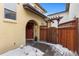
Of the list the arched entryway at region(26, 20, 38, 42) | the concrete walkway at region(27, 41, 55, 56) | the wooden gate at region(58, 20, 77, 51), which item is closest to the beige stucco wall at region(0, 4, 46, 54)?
the arched entryway at region(26, 20, 38, 42)

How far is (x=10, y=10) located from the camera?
2.12 metres

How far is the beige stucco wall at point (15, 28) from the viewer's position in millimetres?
1987

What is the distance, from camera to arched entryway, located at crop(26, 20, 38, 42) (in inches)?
87.0

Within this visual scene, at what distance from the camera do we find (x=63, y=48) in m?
2.07

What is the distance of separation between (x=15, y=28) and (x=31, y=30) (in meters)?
0.30

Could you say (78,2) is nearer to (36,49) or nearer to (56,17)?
(56,17)

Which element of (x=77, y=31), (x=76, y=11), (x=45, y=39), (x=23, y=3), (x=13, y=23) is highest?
(x=23, y=3)

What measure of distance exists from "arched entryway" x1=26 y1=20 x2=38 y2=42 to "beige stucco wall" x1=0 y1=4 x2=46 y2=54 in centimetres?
5

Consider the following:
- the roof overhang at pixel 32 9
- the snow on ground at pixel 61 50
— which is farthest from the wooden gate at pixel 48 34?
the roof overhang at pixel 32 9

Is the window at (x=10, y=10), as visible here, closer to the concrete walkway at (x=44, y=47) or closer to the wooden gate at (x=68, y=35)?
the concrete walkway at (x=44, y=47)

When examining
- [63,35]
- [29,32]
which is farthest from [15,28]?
[63,35]

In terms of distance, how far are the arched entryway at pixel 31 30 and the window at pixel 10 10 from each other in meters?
0.29

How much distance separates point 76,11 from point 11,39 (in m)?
1.19

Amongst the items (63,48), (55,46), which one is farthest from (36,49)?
(63,48)
